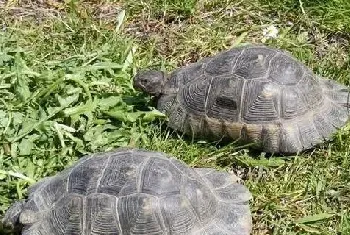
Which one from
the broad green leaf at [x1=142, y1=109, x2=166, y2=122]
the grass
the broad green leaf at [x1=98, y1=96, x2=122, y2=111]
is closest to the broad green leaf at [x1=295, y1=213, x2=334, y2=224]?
the grass

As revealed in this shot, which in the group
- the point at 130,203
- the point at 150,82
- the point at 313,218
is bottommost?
the point at 313,218

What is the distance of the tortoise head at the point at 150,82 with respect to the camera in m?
4.94

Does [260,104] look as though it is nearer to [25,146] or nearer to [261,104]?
[261,104]

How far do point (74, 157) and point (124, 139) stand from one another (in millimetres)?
349

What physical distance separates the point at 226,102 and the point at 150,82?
1.92 feet

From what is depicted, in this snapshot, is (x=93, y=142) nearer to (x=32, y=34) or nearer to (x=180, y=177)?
(x=180, y=177)

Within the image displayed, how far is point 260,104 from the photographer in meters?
4.59

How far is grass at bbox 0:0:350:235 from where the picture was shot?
4.46m

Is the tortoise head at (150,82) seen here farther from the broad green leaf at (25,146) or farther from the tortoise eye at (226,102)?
the broad green leaf at (25,146)

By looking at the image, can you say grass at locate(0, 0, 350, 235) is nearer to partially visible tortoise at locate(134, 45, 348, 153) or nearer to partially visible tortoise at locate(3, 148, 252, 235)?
partially visible tortoise at locate(134, 45, 348, 153)

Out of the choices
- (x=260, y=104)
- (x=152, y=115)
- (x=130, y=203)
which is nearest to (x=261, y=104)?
(x=260, y=104)

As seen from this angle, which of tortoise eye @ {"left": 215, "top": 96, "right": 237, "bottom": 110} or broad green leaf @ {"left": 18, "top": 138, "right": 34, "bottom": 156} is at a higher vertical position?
tortoise eye @ {"left": 215, "top": 96, "right": 237, "bottom": 110}

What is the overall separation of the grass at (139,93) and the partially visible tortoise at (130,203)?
14.3 inches

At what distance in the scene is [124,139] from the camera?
15.7 ft
